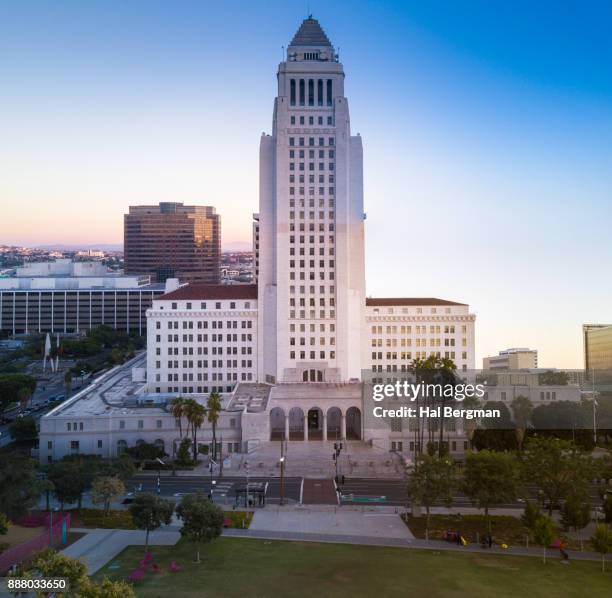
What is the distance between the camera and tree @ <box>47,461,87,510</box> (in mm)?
69312

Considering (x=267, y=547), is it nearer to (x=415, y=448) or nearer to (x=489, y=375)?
(x=415, y=448)

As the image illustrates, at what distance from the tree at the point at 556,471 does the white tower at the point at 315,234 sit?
5542cm

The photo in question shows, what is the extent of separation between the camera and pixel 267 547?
62781 millimetres

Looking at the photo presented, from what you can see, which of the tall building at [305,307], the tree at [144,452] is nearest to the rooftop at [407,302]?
the tall building at [305,307]

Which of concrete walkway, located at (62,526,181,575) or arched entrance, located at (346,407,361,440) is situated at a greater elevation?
arched entrance, located at (346,407,361,440)

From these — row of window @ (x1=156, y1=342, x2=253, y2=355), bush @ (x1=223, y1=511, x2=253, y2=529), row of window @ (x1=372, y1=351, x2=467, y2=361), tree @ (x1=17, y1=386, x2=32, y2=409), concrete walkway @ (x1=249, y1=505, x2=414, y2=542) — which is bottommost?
concrete walkway @ (x1=249, y1=505, x2=414, y2=542)

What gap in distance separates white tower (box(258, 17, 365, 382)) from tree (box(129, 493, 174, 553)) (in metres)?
62.0

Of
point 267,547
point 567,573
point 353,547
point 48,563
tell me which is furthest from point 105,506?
point 567,573

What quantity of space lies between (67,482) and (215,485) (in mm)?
20315

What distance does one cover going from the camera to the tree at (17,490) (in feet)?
201

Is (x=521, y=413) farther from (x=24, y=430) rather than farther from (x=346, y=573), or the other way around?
(x=24, y=430)

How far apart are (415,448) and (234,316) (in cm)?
4250

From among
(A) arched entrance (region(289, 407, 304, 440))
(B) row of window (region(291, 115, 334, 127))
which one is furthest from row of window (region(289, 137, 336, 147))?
(A) arched entrance (region(289, 407, 304, 440))

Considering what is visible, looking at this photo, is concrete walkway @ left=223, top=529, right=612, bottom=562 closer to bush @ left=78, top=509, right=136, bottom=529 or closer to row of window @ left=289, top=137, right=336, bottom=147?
bush @ left=78, top=509, right=136, bottom=529
